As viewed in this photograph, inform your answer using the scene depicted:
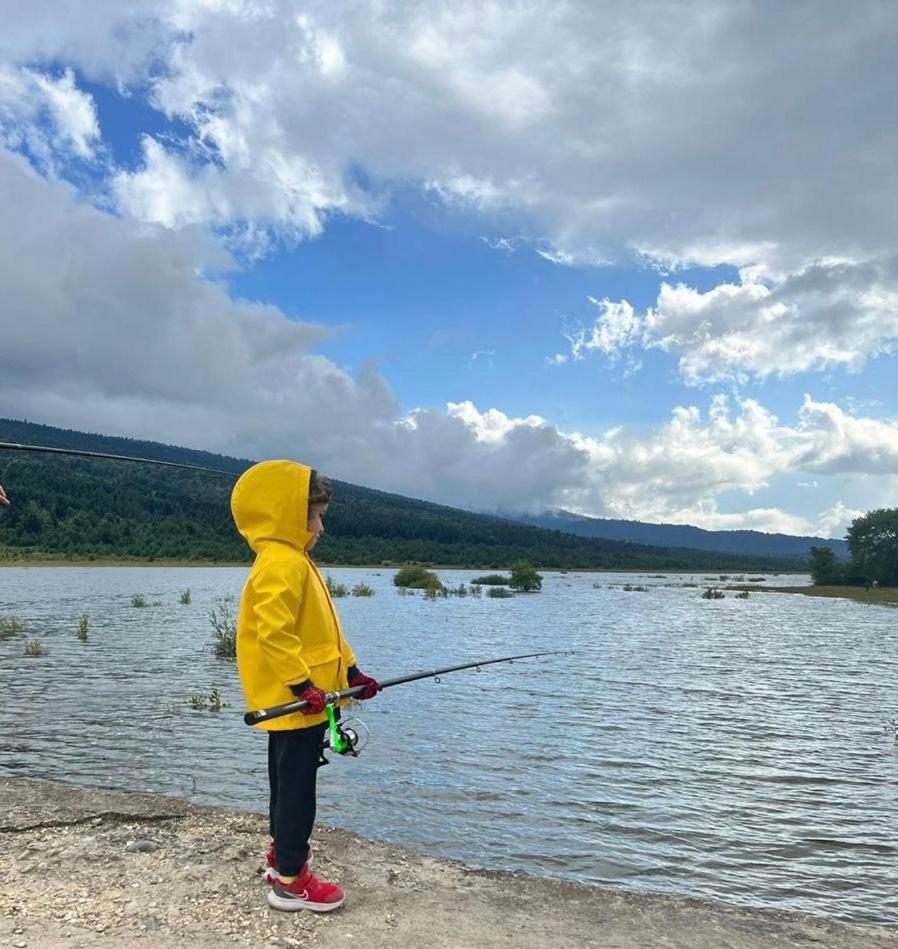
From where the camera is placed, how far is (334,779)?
1028cm

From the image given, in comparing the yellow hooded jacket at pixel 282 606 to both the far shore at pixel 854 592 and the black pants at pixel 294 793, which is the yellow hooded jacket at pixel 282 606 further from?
the far shore at pixel 854 592

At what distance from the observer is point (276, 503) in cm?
537

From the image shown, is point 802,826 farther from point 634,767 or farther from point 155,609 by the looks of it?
point 155,609

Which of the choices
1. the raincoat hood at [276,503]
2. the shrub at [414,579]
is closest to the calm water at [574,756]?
the raincoat hood at [276,503]

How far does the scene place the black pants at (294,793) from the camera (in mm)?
5184

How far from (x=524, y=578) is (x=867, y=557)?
4511 centimetres

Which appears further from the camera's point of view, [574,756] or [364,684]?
[574,756]

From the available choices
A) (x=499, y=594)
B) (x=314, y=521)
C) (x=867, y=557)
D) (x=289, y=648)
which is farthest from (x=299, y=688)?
(x=867, y=557)

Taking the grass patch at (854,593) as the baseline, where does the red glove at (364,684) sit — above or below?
above

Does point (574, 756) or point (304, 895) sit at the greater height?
point (304, 895)

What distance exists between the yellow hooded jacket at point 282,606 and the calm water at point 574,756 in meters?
3.71

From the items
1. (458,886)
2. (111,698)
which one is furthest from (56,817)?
(111,698)

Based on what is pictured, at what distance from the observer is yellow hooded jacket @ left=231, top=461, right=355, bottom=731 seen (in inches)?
195

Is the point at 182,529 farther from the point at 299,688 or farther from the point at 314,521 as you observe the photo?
the point at 299,688
